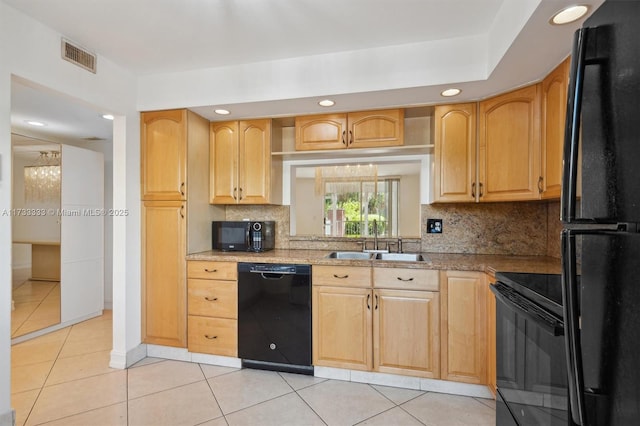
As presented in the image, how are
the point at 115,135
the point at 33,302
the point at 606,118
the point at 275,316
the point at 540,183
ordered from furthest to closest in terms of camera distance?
the point at 33,302, the point at 115,135, the point at 275,316, the point at 540,183, the point at 606,118

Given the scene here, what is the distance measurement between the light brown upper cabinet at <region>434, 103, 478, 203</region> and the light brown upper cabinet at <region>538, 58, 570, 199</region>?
46 centimetres

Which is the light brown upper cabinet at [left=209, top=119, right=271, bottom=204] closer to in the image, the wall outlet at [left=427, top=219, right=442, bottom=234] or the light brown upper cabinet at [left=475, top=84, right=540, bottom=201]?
the wall outlet at [left=427, top=219, right=442, bottom=234]

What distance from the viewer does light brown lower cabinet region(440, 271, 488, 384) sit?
2201mm

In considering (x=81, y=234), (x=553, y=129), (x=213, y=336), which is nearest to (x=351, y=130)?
(x=553, y=129)

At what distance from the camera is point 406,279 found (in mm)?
2330

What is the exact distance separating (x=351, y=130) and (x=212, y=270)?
1.67 meters

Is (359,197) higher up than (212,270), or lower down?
higher up

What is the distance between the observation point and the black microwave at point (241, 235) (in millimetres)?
2961

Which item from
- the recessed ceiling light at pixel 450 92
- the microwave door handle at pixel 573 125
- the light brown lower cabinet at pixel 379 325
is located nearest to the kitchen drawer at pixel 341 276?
the light brown lower cabinet at pixel 379 325

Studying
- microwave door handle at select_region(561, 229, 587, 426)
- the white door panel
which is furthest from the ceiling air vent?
microwave door handle at select_region(561, 229, 587, 426)

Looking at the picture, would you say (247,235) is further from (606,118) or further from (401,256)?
(606,118)

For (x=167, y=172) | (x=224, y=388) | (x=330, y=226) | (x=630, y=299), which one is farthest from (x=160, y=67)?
(x=630, y=299)

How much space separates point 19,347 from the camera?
3061mm

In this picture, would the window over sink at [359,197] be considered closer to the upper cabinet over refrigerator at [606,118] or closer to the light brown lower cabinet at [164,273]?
the light brown lower cabinet at [164,273]
